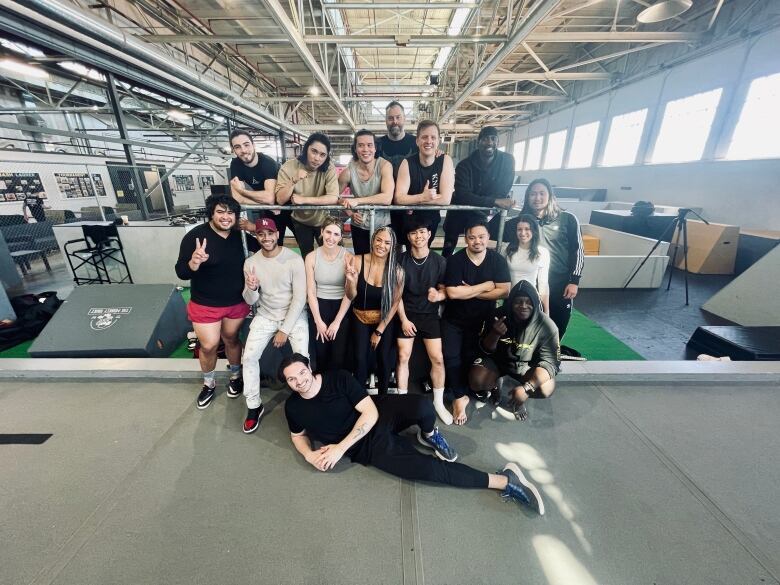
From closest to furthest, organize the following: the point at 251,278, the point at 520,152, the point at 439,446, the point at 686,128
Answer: the point at 439,446 → the point at 251,278 → the point at 686,128 → the point at 520,152

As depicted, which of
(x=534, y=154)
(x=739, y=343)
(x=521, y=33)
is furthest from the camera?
(x=534, y=154)

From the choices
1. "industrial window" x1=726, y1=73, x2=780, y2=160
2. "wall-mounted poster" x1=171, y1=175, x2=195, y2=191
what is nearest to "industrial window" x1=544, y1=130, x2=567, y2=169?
"industrial window" x1=726, y1=73, x2=780, y2=160

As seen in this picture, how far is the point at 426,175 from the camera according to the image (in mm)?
2537

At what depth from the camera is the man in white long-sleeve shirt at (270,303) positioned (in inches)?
86.1

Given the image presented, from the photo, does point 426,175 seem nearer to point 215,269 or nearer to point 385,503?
point 215,269

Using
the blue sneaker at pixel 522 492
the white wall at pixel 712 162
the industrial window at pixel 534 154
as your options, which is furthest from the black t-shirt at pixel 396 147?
the industrial window at pixel 534 154

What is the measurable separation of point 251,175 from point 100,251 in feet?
13.6

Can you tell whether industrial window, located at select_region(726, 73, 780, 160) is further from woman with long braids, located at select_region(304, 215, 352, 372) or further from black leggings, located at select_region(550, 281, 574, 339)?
woman with long braids, located at select_region(304, 215, 352, 372)

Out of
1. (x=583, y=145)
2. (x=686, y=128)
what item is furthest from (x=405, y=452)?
(x=583, y=145)

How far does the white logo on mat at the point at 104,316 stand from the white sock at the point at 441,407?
321 centimetres

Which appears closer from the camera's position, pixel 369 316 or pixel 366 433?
pixel 366 433

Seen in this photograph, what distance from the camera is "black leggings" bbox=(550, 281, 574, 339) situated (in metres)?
2.80

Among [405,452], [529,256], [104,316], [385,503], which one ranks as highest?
[529,256]

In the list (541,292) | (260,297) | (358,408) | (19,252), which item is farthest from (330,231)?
(19,252)
